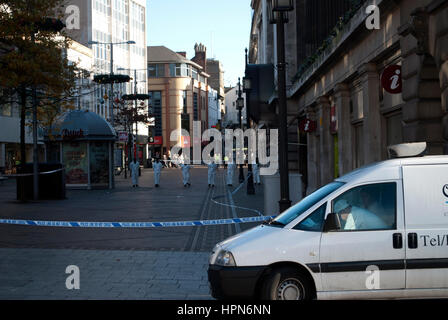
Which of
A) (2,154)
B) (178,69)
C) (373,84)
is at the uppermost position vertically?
(178,69)

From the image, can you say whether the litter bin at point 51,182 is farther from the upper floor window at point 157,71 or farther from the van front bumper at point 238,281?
the upper floor window at point 157,71

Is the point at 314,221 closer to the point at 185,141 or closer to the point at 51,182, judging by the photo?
the point at 51,182

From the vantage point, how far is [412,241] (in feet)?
19.1

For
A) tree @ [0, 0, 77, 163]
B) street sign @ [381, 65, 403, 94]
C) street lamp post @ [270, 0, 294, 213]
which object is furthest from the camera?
tree @ [0, 0, 77, 163]

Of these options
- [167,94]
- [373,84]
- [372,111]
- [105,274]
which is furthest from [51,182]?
[167,94]

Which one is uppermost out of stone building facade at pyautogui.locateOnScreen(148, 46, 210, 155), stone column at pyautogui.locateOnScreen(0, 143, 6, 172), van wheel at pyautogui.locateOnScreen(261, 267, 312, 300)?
stone building facade at pyautogui.locateOnScreen(148, 46, 210, 155)

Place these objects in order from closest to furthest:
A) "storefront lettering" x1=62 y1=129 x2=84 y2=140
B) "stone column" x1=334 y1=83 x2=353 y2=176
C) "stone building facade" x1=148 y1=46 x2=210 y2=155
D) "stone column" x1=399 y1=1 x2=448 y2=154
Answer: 1. "stone column" x1=399 y1=1 x2=448 y2=154
2. "stone column" x1=334 y1=83 x2=353 y2=176
3. "storefront lettering" x1=62 y1=129 x2=84 y2=140
4. "stone building facade" x1=148 y1=46 x2=210 y2=155

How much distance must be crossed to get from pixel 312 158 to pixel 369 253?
67.7ft

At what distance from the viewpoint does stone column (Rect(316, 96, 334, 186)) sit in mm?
21750

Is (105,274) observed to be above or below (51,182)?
below

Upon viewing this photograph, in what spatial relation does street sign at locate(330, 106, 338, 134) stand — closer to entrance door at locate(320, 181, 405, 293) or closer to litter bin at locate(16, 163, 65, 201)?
litter bin at locate(16, 163, 65, 201)

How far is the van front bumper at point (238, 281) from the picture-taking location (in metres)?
5.87

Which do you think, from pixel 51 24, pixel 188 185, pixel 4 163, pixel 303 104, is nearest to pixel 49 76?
pixel 51 24

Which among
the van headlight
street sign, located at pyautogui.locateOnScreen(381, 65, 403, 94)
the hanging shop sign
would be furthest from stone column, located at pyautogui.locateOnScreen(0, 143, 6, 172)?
the van headlight
